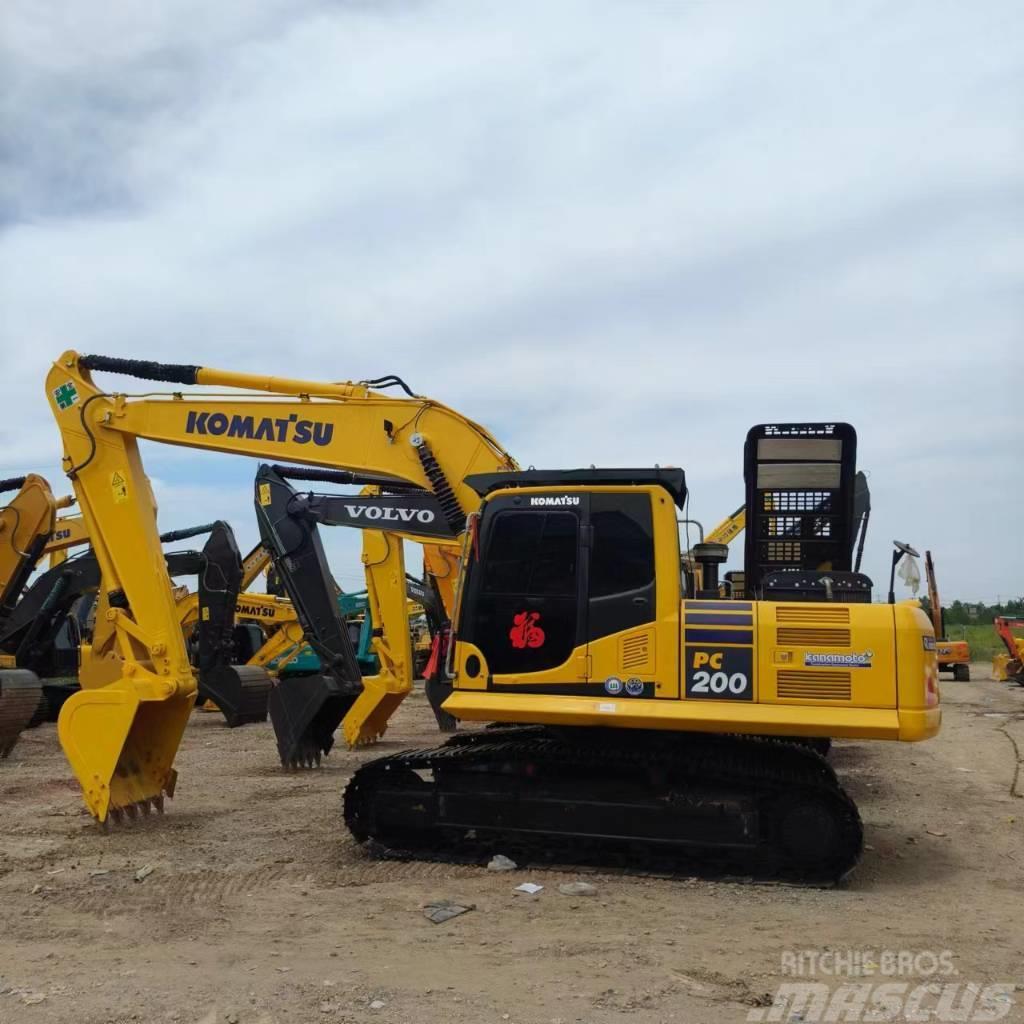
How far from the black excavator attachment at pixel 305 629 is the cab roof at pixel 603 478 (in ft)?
18.5

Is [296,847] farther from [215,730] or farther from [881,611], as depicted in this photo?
[215,730]

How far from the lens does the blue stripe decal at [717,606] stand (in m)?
7.58

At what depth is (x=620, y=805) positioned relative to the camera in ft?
25.3

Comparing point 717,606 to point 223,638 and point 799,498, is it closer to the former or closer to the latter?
point 799,498

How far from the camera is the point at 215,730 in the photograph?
18.7 metres

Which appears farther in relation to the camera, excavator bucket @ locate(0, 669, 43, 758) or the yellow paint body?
excavator bucket @ locate(0, 669, 43, 758)

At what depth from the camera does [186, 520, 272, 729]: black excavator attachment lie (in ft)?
56.3

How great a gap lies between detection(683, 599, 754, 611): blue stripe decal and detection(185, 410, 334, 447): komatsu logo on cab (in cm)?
351

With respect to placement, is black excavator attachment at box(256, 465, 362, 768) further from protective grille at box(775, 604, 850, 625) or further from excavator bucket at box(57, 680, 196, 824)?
protective grille at box(775, 604, 850, 625)

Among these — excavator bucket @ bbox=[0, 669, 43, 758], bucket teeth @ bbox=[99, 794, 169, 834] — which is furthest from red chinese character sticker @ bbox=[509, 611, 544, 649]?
excavator bucket @ bbox=[0, 669, 43, 758]

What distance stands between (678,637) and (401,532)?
4.82 m

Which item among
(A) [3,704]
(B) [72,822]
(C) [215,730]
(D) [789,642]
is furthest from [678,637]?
(C) [215,730]

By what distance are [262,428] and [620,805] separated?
434 cm

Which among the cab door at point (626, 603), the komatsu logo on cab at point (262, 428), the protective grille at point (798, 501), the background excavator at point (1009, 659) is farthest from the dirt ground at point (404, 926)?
the background excavator at point (1009, 659)
